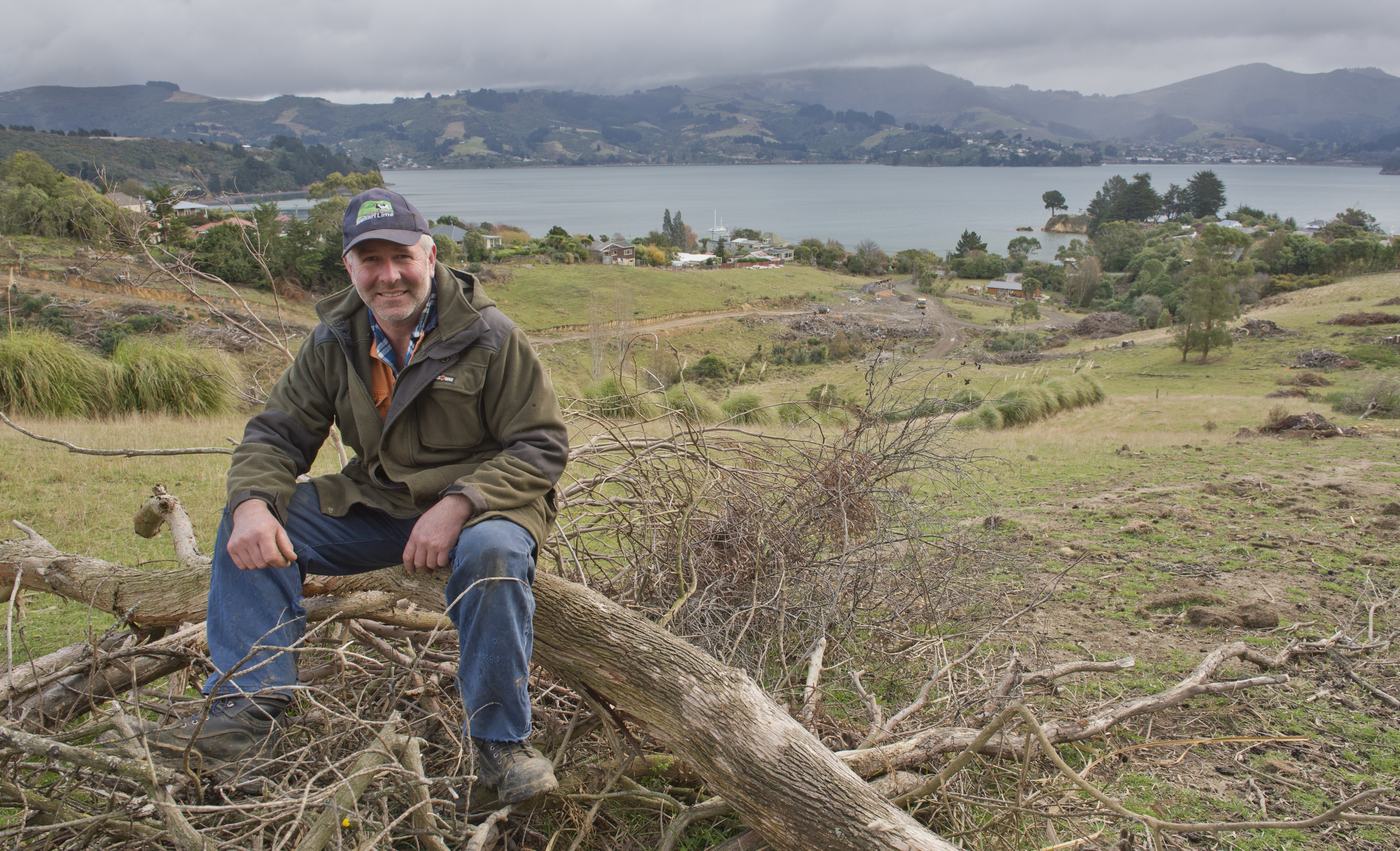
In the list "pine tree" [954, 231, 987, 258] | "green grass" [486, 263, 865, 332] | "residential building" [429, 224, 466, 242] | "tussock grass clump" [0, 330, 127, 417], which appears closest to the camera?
"tussock grass clump" [0, 330, 127, 417]

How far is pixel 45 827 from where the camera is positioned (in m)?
1.42

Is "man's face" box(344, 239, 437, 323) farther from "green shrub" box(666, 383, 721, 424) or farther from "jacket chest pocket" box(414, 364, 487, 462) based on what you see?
"green shrub" box(666, 383, 721, 424)

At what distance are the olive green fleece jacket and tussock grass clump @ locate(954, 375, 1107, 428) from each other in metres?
11.4

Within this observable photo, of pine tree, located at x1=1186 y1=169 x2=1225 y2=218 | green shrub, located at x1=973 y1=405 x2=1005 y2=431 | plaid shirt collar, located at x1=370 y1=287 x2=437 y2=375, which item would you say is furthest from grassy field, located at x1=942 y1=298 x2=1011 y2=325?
pine tree, located at x1=1186 y1=169 x2=1225 y2=218

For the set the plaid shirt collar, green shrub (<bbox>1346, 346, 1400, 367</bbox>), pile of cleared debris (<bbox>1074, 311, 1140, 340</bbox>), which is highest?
the plaid shirt collar

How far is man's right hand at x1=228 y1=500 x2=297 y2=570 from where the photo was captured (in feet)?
6.68

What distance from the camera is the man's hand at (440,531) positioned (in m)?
2.09

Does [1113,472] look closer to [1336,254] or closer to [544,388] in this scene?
[544,388]

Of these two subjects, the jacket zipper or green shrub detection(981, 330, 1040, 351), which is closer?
the jacket zipper

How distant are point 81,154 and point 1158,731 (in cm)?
6828

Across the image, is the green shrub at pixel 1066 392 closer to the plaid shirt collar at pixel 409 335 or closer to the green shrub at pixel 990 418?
the green shrub at pixel 990 418

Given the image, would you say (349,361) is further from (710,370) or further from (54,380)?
(710,370)

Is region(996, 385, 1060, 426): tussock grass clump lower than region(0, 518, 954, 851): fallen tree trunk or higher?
lower

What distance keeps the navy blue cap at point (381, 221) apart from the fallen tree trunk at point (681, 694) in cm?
105
